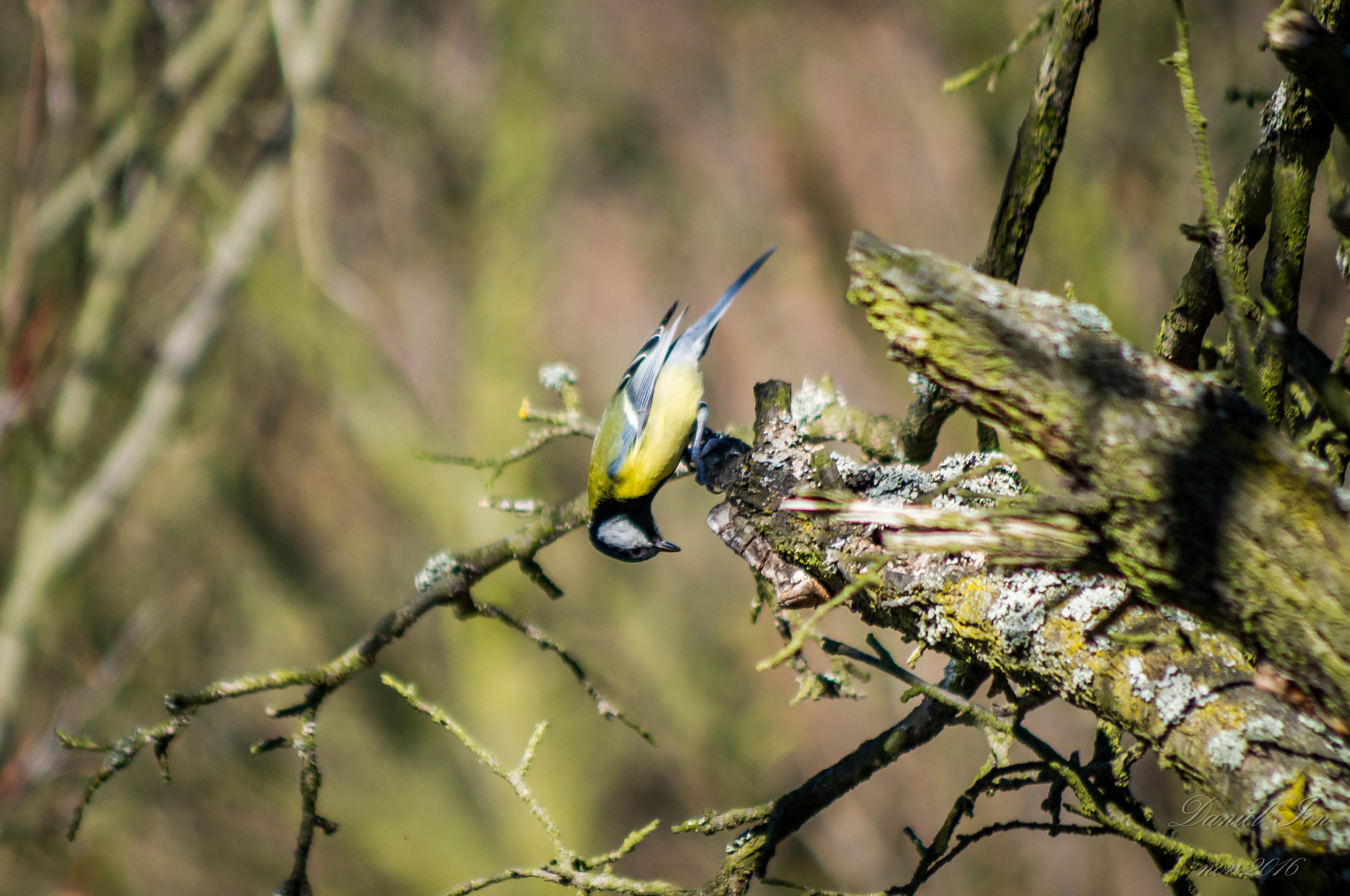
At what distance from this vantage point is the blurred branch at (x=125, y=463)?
3436 mm

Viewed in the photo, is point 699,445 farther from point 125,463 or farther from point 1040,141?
point 125,463

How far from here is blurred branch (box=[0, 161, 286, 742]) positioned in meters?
3.44

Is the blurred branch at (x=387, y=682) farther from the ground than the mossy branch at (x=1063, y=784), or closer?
farther from the ground

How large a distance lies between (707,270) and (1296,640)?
20.3 feet

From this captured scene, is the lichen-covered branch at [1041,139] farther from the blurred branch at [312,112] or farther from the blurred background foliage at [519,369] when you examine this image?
the blurred branch at [312,112]

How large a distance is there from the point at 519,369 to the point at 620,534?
148 inches

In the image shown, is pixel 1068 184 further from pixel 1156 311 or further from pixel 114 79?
pixel 114 79

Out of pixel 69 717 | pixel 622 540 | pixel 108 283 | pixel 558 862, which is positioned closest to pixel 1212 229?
pixel 558 862

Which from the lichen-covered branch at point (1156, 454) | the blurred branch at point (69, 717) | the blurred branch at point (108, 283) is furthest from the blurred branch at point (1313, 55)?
the blurred branch at point (108, 283)

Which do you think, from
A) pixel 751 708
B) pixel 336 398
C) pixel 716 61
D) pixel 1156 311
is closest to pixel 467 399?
pixel 336 398

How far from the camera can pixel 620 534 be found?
7.12ft

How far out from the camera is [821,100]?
6.49 metres

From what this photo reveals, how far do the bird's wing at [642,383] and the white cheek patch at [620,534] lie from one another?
0.18 m

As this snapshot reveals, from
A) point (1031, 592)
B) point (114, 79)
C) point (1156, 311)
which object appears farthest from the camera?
point (1156, 311)
